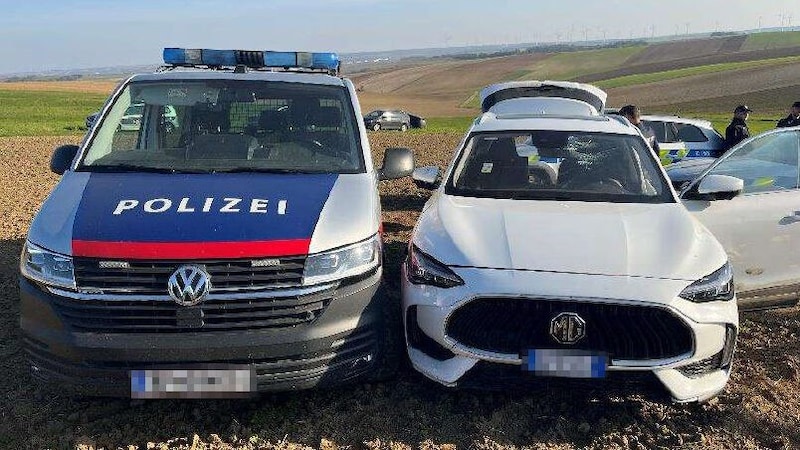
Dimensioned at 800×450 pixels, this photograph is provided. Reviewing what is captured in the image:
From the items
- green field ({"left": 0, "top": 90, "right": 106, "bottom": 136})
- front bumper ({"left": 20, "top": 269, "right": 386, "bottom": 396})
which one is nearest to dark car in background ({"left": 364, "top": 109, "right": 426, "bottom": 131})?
green field ({"left": 0, "top": 90, "right": 106, "bottom": 136})

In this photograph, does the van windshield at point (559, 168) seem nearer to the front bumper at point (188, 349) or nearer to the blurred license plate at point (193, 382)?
the front bumper at point (188, 349)

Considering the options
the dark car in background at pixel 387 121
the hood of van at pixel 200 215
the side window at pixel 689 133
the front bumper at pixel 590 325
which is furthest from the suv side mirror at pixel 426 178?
the dark car in background at pixel 387 121

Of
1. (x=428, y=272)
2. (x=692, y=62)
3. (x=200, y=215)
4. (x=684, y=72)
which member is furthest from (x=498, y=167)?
(x=692, y=62)

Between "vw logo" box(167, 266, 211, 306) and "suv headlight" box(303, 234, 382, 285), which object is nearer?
"vw logo" box(167, 266, 211, 306)

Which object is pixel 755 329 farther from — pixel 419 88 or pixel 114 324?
pixel 419 88

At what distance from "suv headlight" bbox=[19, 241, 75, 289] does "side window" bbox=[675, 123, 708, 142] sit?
36.3 ft

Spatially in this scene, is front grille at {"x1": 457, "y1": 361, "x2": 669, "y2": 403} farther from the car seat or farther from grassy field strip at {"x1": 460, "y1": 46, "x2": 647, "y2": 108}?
grassy field strip at {"x1": 460, "y1": 46, "x2": 647, "y2": 108}

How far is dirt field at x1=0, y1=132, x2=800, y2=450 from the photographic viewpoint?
3.53 m

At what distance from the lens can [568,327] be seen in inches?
133

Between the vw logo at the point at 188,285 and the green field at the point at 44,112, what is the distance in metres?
23.6

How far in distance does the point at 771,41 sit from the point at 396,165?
329 ft

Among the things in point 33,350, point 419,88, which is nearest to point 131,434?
point 33,350

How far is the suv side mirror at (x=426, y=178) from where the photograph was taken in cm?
522

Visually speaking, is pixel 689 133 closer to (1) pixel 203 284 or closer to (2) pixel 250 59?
(2) pixel 250 59
